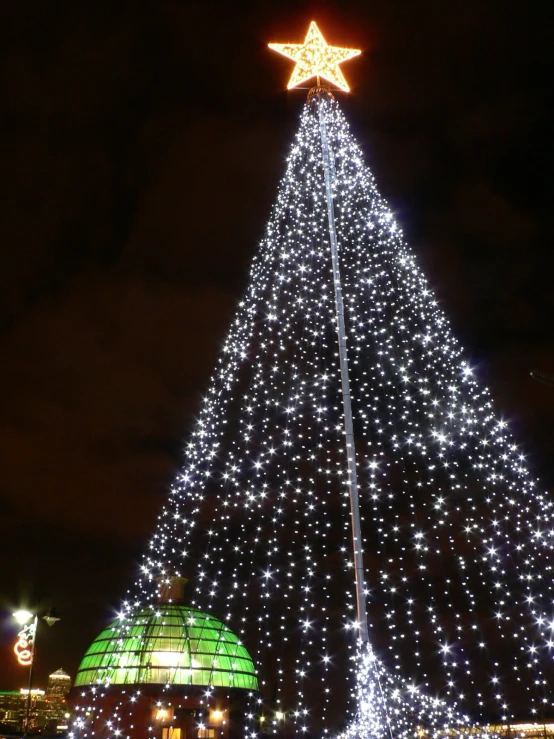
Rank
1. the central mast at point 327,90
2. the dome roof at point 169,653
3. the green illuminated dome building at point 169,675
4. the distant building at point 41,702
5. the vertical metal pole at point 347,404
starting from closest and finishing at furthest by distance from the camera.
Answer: the vertical metal pole at point 347,404, the central mast at point 327,90, the green illuminated dome building at point 169,675, the dome roof at point 169,653, the distant building at point 41,702

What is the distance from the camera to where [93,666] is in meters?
30.1

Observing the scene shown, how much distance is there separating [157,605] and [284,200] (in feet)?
70.1

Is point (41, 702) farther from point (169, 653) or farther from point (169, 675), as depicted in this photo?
point (169, 675)

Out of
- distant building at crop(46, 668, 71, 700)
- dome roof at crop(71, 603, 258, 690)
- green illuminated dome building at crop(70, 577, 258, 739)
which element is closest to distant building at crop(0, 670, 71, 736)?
distant building at crop(46, 668, 71, 700)

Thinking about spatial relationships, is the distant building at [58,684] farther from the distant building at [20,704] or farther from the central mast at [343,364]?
the central mast at [343,364]

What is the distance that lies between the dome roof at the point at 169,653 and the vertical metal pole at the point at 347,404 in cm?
1630

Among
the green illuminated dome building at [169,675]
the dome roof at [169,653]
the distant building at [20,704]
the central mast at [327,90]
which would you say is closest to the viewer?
the central mast at [327,90]

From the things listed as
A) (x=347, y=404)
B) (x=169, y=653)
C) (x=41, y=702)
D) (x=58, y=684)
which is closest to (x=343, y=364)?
(x=347, y=404)

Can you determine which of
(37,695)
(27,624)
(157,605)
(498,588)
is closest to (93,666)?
(157,605)

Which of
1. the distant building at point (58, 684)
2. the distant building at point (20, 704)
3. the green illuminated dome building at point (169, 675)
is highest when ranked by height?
the distant building at point (58, 684)

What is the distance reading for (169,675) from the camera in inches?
1021

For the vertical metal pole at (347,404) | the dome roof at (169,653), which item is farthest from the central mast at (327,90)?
the dome roof at (169,653)

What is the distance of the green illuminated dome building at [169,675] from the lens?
86.5 feet

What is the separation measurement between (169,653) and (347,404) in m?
19.3
